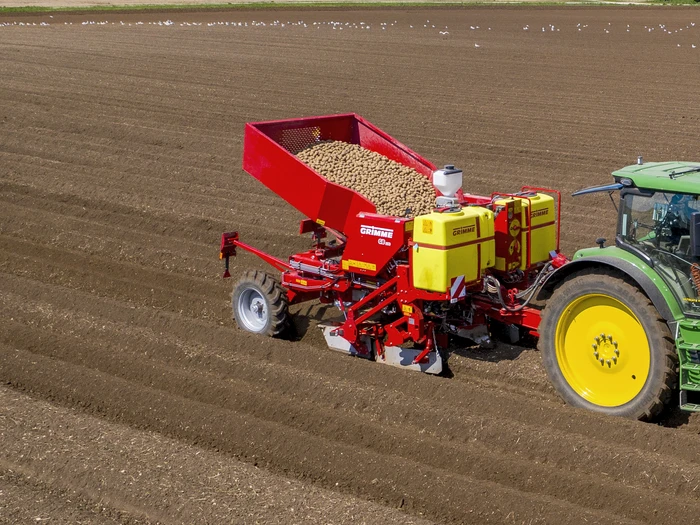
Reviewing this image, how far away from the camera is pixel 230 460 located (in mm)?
6617

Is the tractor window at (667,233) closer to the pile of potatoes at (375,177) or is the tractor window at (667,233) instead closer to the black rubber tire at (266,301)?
the pile of potatoes at (375,177)

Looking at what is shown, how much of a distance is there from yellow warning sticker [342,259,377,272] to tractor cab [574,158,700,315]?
2121 mm

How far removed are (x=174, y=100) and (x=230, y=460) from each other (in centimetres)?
1598

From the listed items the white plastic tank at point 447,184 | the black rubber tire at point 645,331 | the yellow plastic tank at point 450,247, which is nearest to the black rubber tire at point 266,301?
the yellow plastic tank at point 450,247

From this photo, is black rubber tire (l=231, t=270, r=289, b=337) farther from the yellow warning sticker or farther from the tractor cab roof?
the tractor cab roof

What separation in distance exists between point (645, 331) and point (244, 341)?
3.59 m

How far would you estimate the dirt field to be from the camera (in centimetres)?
619

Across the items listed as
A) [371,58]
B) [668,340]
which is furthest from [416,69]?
[668,340]

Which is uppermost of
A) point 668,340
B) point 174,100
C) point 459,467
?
point 174,100

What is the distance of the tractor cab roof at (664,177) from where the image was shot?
6.79 meters

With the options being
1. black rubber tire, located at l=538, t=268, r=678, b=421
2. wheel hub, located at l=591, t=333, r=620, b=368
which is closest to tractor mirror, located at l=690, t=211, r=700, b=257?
black rubber tire, located at l=538, t=268, r=678, b=421

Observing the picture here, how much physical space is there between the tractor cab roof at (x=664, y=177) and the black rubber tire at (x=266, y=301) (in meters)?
3.31

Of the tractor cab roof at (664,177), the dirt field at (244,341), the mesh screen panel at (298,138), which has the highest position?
the mesh screen panel at (298,138)

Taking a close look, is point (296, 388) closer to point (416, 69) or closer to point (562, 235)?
point (562, 235)
